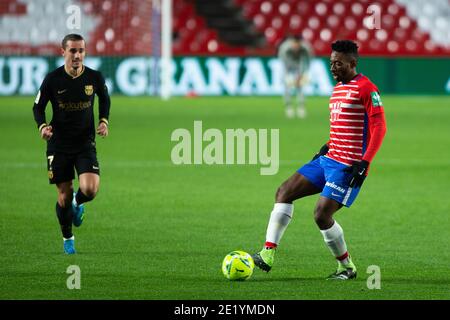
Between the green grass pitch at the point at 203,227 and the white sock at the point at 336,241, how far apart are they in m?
0.23

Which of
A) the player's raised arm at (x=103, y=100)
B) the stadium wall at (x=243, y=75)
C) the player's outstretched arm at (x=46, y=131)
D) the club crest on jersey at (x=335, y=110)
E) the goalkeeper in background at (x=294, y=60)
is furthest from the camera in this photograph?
the stadium wall at (x=243, y=75)

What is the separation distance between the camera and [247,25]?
36.8 meters

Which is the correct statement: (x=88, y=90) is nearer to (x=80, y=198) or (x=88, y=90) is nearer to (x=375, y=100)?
(x=80, y=198)

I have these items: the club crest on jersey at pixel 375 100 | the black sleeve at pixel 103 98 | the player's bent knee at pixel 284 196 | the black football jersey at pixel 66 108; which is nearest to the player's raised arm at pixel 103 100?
the black sleeve at pixel 103 98

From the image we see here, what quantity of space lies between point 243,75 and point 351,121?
25.8 m

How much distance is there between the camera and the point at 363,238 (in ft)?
32.6

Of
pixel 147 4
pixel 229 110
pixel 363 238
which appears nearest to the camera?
pixel 363 238

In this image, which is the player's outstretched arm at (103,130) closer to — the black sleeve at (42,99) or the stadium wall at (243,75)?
the black sleeve at (42,99)

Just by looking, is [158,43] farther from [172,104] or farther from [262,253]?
[262,253]

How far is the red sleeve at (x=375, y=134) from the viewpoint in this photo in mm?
7566
